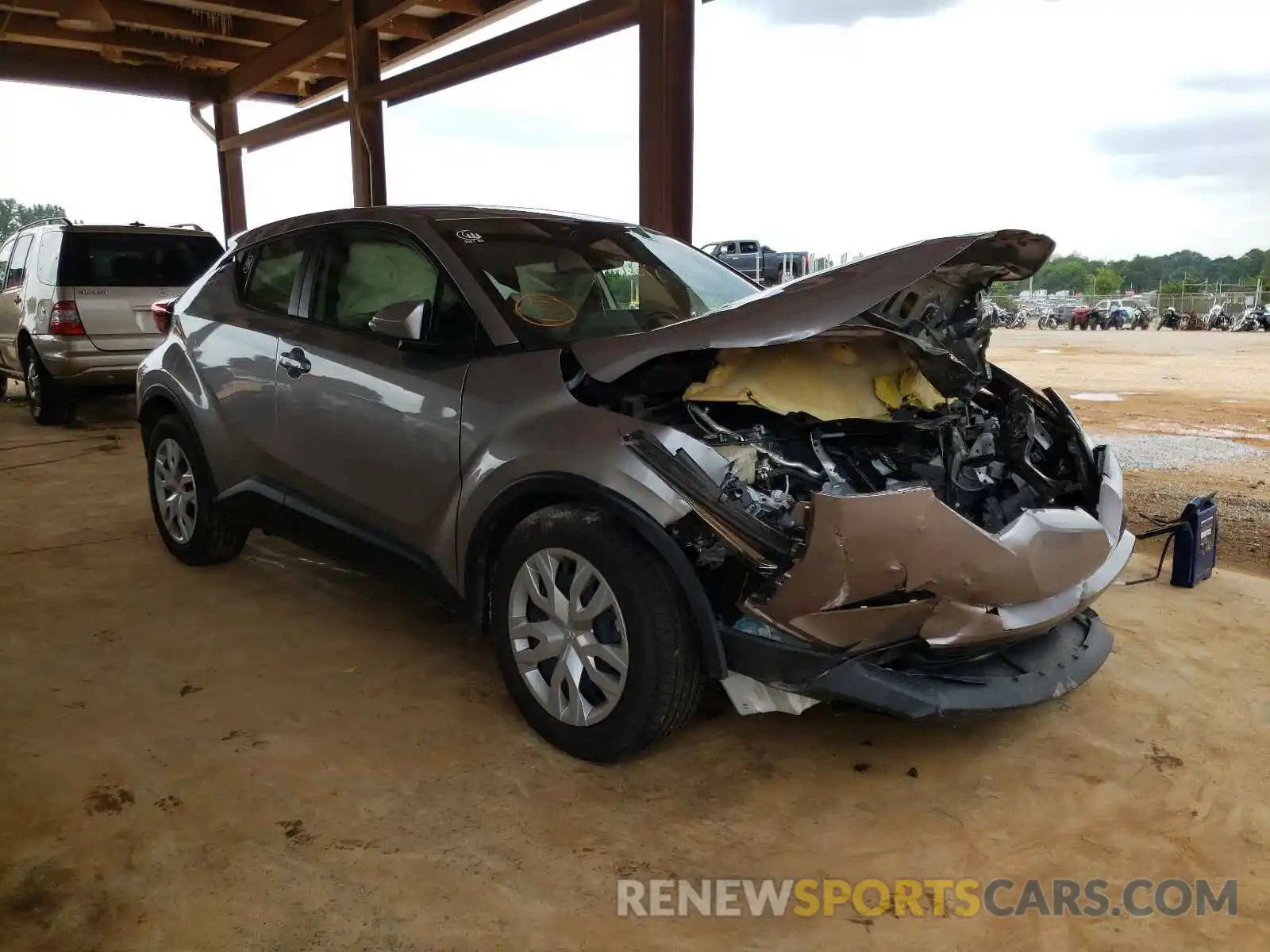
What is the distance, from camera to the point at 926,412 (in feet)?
9.04

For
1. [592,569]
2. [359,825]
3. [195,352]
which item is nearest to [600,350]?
[592,569]

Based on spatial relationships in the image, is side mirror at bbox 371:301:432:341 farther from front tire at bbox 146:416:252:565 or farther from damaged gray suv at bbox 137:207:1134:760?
front tire at bbox 146:416:252:565

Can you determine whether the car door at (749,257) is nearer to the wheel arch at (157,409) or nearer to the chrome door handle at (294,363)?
the wheel arch at (157,409)

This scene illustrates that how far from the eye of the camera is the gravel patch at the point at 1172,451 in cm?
656

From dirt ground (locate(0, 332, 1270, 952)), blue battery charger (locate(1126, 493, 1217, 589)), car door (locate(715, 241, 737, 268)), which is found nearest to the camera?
dirt ground (locate(0, 332, 1270, 952))

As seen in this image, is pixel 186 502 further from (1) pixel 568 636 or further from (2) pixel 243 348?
(1) pixel 568 636

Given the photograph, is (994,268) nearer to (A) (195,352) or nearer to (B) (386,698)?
(B) (386,698)

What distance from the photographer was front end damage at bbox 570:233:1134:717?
7.06ft

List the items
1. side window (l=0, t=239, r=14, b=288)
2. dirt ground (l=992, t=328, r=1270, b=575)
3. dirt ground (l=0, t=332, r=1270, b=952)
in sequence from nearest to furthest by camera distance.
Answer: dirt ground (l=0, t=332, r=1270, b=952), dirt ground (l=992, t=328, r=1270, b=575), side window (l=0, t=239, r=14, b=288)

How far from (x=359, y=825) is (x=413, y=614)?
4.77 feet

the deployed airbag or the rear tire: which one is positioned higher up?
the deployed airbag

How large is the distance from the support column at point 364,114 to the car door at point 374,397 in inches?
229

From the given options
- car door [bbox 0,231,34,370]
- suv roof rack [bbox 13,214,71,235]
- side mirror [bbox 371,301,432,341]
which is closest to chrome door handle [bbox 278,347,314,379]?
side mirror [bbox 371,301,432,341]

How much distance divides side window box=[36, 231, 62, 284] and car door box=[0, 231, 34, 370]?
37 centimetres
